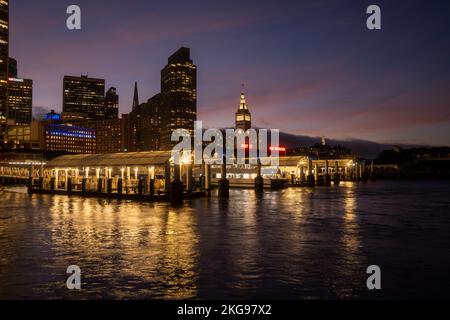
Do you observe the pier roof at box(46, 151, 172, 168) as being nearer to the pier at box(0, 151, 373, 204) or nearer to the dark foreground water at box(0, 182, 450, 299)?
the pier at box(0, 151, 373, 204)

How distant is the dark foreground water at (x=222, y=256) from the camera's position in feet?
35.1

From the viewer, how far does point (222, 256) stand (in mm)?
14727

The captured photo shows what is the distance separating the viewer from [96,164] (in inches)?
1959

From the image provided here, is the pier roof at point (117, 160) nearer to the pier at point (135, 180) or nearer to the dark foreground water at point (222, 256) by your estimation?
the pier at point (135, 180)

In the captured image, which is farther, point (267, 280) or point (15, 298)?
point (267, 280)

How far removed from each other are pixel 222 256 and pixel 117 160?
116ft

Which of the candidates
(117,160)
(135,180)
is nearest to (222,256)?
(135,180)

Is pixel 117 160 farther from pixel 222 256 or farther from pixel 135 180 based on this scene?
pixel 222 256

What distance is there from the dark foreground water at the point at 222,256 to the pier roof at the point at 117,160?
16146mm

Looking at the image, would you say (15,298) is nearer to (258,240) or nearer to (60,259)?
(60,259)

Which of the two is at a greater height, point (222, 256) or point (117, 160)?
point (117, 160)

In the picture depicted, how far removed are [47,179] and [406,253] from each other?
158 feet
